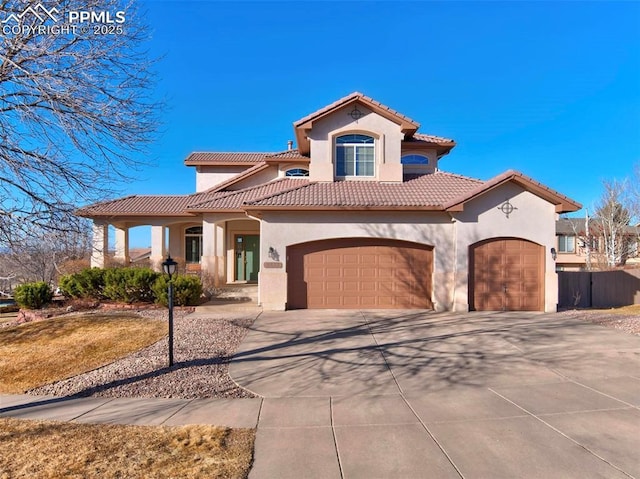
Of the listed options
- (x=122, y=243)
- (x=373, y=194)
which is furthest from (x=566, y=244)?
(x=122, y=243)

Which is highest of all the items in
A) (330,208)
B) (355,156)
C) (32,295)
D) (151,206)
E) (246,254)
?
(355,156)

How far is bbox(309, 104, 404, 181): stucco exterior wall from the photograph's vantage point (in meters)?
13.9

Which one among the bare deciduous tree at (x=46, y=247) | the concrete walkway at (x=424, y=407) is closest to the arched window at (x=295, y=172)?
the concrete walkway at (x=424, y=407)

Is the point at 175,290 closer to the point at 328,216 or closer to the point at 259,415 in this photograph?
the point at 328,216

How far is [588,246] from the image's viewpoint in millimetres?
27844

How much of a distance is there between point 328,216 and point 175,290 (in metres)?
6.02

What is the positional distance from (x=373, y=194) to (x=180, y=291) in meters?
7.77

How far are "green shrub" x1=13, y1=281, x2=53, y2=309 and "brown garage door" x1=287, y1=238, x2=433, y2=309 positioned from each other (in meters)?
9.41

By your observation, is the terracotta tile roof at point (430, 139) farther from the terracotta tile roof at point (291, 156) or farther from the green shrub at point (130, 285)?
the green shrub at point (130, 285)

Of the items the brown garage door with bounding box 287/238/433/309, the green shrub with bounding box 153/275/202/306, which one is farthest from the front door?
the brown garage door with bounding box 287/238/433/309

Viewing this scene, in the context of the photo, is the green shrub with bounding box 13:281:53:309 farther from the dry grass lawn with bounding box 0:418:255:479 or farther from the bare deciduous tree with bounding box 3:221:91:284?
the dry grass lawn with bounding box 0:418:255:479

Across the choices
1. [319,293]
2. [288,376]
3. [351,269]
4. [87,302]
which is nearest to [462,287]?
[351,269]

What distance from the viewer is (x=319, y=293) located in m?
12.3

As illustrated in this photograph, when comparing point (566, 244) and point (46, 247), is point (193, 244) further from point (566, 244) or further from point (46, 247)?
point (566, 244)
